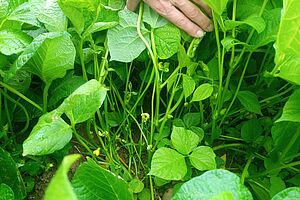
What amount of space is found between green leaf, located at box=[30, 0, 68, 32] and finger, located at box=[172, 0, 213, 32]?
0.55ft

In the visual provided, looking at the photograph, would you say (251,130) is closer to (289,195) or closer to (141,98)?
(141,98)

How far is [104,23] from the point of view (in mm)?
730

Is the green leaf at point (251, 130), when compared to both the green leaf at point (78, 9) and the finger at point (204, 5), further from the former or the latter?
the green leaf at point (78, 9)

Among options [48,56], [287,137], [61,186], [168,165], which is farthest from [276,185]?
[61,186]

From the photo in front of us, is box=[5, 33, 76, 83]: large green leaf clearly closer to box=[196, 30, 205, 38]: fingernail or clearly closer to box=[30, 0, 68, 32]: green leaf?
box=[30, 0, 68, 32]: green leaf

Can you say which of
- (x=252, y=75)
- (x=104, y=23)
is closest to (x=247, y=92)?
(x=252, y=75)

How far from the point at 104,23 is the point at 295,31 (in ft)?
0.97

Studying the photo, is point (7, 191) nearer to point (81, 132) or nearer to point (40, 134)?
point (40, 134)

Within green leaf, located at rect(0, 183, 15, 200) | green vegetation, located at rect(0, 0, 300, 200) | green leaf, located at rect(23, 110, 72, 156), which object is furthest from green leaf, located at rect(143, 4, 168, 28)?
green leaf, located at rect(0, 183, 15, 200)

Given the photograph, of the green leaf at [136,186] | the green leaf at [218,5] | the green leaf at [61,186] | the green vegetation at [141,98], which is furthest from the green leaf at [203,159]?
the green leaf at [61,186]

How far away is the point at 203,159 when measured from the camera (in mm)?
746

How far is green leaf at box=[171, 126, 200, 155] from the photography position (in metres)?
0.75

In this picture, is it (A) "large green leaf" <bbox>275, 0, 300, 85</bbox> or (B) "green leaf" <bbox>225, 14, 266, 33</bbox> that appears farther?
(B) "green leaf" <bbox>225, 14, 266, 33</bbox>

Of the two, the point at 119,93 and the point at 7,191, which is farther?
the point at 119,93
